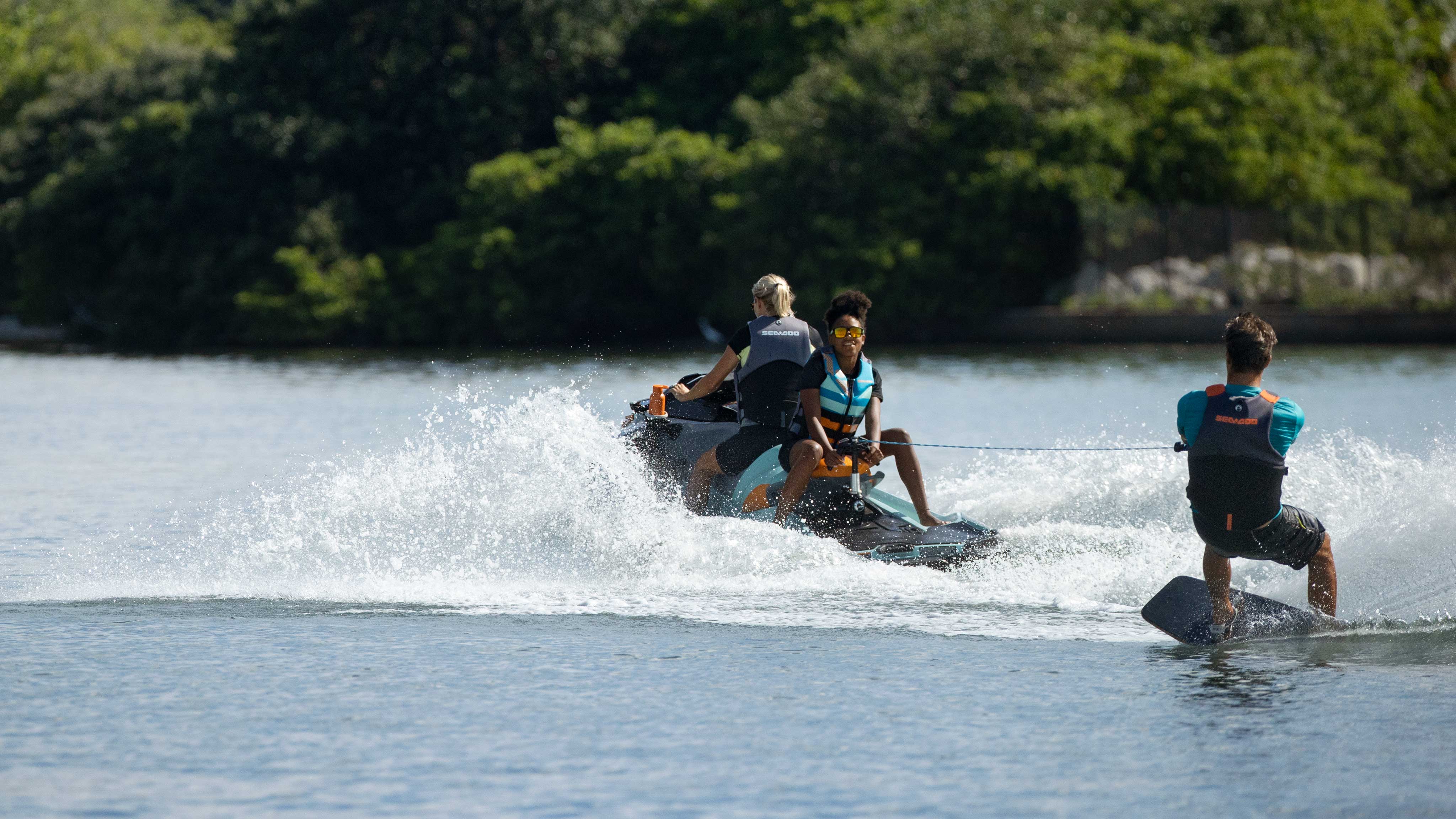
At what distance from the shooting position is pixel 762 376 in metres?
9.89

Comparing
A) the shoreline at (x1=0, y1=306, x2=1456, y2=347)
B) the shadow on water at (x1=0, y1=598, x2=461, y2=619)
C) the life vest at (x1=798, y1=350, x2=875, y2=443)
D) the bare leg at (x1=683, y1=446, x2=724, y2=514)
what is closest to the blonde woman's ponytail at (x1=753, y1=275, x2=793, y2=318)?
the life vest at (x1=798, y1=350, x2=875, y2=443)

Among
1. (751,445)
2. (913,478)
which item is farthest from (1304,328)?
(751,445)

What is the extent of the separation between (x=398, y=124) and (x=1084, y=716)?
4471 centimetres

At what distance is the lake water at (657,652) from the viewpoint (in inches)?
225

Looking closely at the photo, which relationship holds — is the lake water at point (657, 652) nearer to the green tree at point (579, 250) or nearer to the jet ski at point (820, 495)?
the jet ski at point (820, 495)

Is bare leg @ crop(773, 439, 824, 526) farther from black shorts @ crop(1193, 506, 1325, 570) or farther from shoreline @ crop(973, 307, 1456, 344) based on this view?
shoreline @ crop(973, 307, 1456, 344)

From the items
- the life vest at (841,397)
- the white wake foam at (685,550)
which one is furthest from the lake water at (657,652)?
the life vest at (841,397)

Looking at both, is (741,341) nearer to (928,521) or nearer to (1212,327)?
(928,521)

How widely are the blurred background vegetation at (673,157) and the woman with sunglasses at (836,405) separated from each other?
92.9 ft

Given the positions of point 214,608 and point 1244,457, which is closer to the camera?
point 1244,457

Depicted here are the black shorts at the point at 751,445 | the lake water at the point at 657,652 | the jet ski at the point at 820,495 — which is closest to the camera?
the lake water at the point at 657,652

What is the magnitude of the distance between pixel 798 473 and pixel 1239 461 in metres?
2.84

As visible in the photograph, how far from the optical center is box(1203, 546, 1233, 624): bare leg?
24.9 feet

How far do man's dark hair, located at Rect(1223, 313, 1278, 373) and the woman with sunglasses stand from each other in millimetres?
2403
